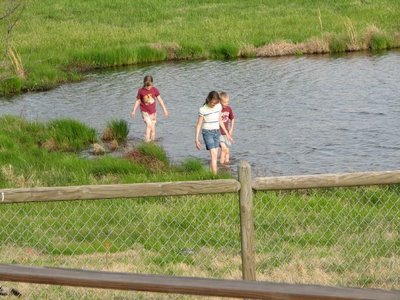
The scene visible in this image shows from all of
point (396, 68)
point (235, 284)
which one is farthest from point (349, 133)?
point (235, 284)

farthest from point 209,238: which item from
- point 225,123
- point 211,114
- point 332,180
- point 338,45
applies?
point 338,45

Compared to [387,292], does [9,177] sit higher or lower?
lower

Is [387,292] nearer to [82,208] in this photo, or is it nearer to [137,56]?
[82,208]

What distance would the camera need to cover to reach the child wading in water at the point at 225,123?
17.9 metres

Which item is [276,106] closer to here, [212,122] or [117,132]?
[117,132]

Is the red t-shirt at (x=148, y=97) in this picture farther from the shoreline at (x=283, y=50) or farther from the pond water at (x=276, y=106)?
the shoreline at (x=283, y=50)

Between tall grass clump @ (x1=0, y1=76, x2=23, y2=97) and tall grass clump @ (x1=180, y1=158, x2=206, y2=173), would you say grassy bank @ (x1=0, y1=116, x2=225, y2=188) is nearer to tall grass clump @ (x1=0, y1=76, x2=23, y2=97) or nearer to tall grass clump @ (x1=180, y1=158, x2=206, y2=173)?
tall grass clump @ (x1=180, y1=158, x2=206, y2=173)

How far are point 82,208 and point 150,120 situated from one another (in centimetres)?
855

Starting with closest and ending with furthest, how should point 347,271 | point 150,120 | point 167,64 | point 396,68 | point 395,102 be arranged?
point 347,271 → point 150,120 → point 395,102 → point 396,68 → point 167,64

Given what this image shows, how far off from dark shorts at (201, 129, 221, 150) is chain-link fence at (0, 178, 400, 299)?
384 cm

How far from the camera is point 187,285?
4934 mm

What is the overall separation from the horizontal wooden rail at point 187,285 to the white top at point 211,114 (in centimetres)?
1181

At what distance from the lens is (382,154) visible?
19.2 meters

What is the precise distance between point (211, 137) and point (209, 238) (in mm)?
6231
